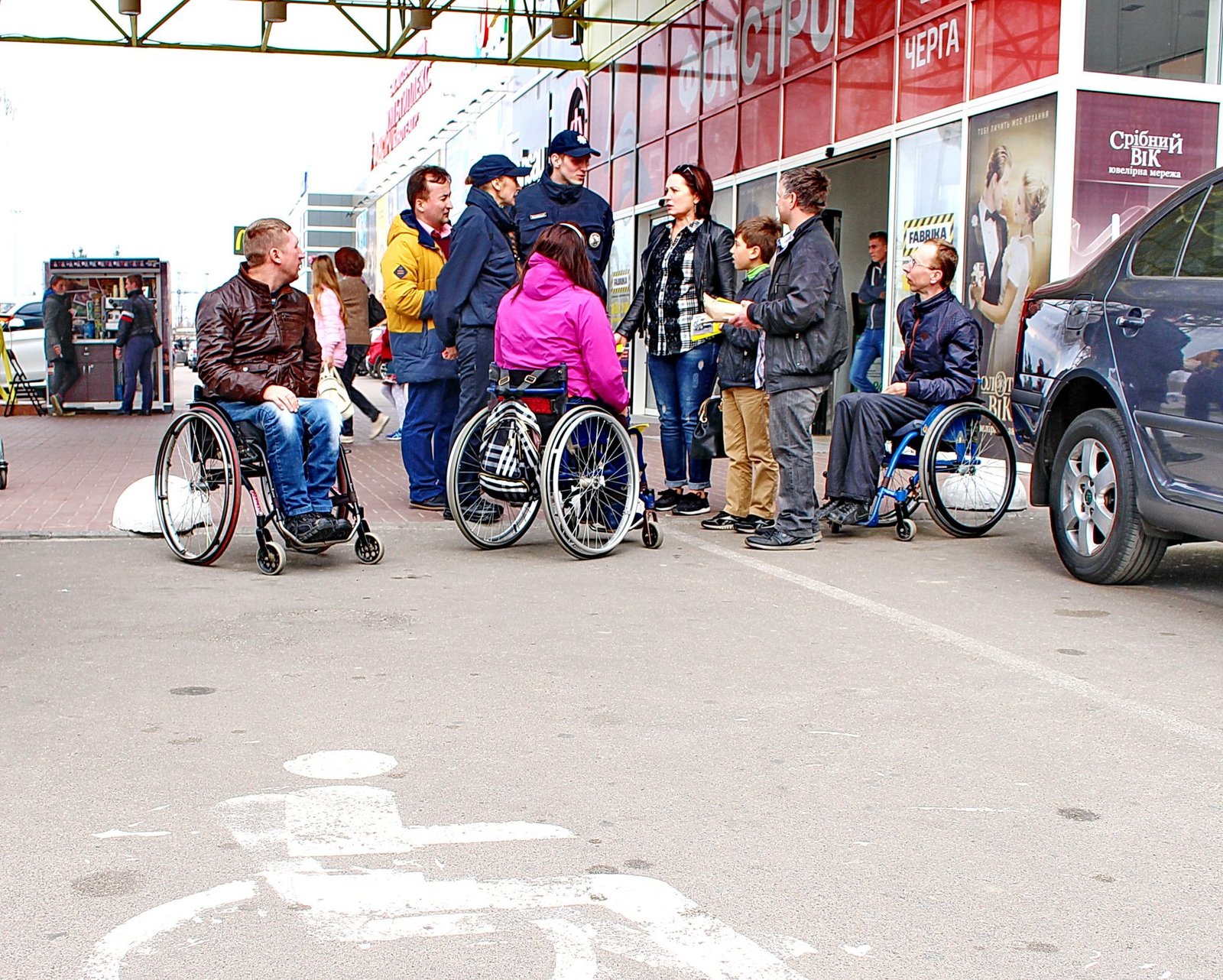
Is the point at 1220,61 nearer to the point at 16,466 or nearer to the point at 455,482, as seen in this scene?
the point at 455,482

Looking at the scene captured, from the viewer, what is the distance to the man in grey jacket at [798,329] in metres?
7.48

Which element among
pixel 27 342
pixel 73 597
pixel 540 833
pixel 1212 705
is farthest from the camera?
pixel 27 342

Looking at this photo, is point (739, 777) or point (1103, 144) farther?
point (1103, 144)

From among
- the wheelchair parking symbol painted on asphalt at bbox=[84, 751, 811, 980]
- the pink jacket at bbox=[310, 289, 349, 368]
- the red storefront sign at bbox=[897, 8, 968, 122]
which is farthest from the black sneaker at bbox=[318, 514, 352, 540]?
the red storefront sign at bbox=[897, 8, 968, 122]

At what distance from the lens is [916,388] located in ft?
26.4

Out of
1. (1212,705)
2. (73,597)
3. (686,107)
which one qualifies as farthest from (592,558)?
(686,107)

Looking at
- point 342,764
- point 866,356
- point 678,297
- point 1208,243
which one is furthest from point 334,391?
point 342,764

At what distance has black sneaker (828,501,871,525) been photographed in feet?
26.7

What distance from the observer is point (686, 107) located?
1873 centimetres

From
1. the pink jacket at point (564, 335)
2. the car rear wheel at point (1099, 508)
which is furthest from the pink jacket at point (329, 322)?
the car rear wheel at point (1099, 508)

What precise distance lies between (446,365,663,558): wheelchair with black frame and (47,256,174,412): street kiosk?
1426 cm

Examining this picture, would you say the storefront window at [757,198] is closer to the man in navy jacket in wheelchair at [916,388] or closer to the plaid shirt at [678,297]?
the plaid shirt at [678,297]

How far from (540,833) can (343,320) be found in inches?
454

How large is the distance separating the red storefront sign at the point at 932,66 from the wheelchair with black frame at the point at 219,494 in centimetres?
754
